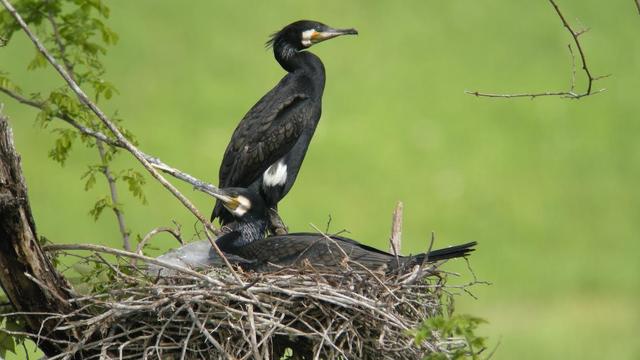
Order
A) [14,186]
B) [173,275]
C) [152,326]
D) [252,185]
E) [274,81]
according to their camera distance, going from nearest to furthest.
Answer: [14,186] → [152,326] → [173,275] → [252,185] → [274,81]

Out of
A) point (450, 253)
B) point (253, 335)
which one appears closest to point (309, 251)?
point (450, 253)

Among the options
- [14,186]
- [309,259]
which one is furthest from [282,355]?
[14,186]

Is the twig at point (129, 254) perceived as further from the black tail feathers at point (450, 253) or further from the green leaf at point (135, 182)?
the green leaf at point (135, 182)

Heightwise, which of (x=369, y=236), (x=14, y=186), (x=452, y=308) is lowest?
(x=369, y=236)

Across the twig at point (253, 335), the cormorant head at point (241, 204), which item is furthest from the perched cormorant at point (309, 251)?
the twig at point (253, 335)

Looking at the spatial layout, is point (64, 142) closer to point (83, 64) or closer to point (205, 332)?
point (83, 64)

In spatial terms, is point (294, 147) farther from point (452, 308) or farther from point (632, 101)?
point (632, 101)

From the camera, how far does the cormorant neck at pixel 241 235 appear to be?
650 cm

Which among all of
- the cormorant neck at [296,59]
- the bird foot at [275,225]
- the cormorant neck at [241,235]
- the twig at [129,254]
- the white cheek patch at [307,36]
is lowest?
the bird foot at [275,225]

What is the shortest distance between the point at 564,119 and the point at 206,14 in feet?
14.9

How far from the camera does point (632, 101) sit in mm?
17219

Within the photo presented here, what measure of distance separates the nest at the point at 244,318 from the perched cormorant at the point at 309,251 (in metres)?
0.28

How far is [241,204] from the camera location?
6.83 metres

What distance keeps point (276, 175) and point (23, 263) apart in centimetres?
273
